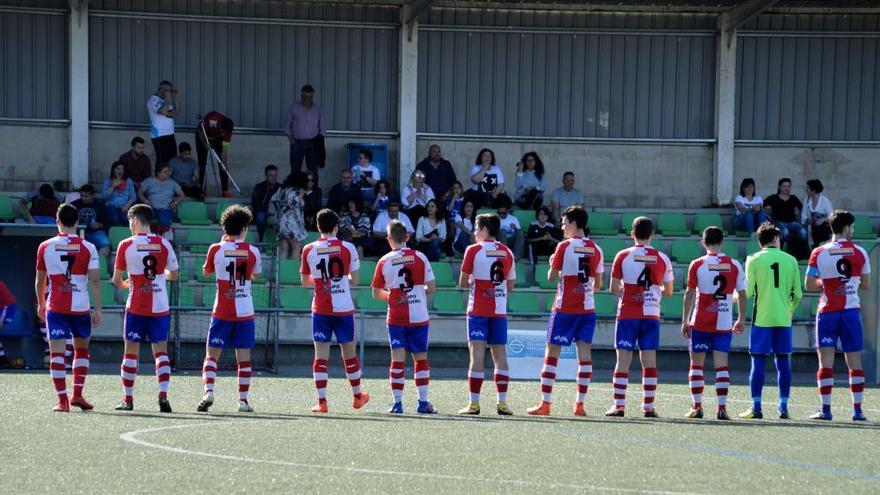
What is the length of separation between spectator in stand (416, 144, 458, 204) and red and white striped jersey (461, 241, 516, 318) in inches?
412

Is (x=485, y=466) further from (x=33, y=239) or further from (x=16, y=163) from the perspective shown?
(x=16, y=163)

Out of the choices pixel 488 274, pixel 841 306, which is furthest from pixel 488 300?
pixel 841 306

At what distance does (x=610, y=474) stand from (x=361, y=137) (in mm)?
17227

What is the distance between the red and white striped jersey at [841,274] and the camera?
13.5 m

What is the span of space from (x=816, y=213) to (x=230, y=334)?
13569mm

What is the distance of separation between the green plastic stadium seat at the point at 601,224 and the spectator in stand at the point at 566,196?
1.67 feet

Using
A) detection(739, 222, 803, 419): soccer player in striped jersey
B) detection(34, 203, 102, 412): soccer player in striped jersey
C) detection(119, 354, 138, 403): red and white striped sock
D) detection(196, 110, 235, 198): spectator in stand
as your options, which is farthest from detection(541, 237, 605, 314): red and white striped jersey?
detection(196, 110, 235, 198): spectator in stand

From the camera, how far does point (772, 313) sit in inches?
531

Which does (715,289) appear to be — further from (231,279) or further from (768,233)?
(231,279)

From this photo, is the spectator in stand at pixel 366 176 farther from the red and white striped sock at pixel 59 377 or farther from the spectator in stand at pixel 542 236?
Result: the red and white striped sock at pixel 59 377

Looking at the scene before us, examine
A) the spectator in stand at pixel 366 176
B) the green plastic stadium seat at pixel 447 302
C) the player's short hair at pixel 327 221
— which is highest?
the spectator in stand at pixel 366 176

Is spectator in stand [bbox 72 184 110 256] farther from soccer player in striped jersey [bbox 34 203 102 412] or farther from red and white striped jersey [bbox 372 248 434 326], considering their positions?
red and white striped jersey [bbox 372 248 434 326]

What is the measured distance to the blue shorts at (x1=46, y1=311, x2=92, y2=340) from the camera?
13.0 m

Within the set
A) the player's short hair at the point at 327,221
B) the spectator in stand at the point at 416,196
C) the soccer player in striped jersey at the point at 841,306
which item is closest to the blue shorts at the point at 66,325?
the player's short hair at the point at 327,221
